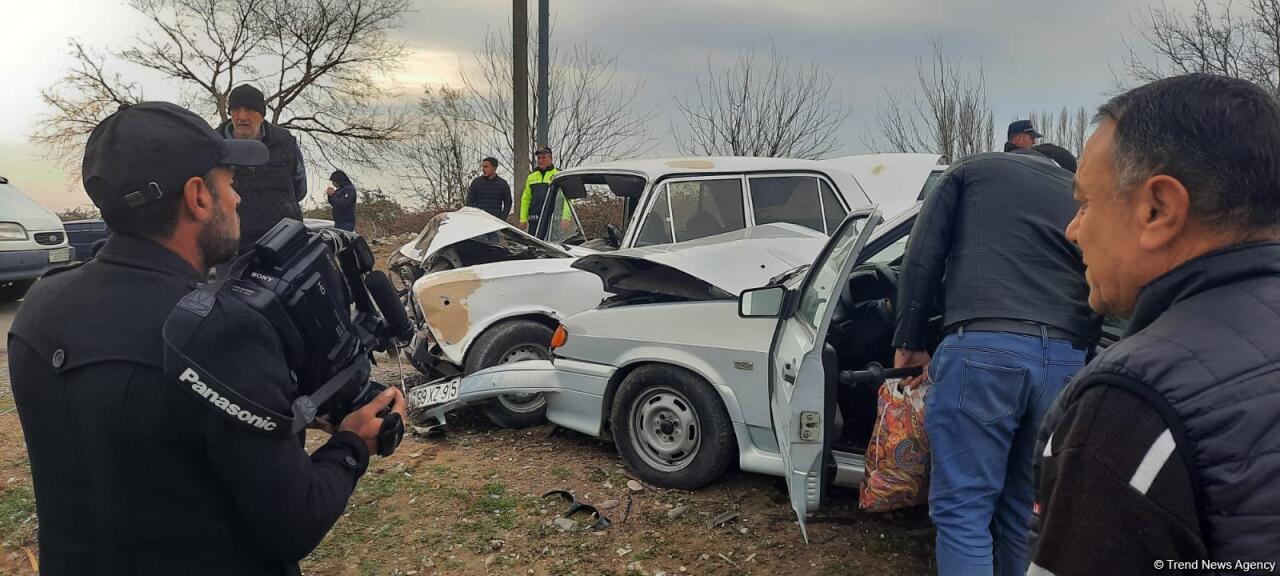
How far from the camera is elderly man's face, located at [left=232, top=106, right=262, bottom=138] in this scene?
180 inches

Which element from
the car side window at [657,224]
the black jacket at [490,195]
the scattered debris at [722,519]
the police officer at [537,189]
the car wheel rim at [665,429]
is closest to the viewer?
the scattered debris at [722,519]

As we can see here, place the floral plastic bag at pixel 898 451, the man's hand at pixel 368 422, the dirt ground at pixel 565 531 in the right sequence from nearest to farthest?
the man's hand at pixel 368 422 < the floral plastic bag at pixel 898 451 < the dirt ground at pixel 565 531

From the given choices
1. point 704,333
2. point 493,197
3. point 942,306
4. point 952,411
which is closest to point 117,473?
point 952,411

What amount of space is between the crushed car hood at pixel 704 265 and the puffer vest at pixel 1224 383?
3.14 m

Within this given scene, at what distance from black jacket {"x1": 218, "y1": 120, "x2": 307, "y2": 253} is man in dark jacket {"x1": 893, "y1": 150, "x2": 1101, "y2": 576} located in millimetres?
3862

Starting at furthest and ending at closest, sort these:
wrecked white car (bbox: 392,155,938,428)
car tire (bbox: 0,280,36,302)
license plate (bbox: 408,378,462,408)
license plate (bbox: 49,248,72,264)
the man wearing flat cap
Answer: car tire (bbox: 0,280,36,302) → license plate (bbox: 49,248,72,264) → the man wearing flat cap → wrecked white car (bbox: 392,155,938,428) → license plate (bbox: 408,378,462,408)

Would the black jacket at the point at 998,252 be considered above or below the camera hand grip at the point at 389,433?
above

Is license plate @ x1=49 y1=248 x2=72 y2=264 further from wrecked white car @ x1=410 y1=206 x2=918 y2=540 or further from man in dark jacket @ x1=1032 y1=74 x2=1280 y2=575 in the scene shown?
man in dark jacket @ x1=1032 y1=74 x2=1280 y2=575

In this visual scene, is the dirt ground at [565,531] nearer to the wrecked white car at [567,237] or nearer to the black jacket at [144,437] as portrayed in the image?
the wrecked white car at [567,237]

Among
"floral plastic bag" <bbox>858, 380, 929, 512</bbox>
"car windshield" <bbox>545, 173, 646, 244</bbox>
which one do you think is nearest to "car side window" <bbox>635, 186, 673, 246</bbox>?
"car windshield" <bbox>545, 173, 646, 244</bbox>

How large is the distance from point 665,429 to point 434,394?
167cm

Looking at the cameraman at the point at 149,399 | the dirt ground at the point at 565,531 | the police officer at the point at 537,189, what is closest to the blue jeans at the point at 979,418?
the dirt ground at the point at 565,531

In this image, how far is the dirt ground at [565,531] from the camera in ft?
11.2

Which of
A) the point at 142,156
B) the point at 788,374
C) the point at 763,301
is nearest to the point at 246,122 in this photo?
the point at 763,301
